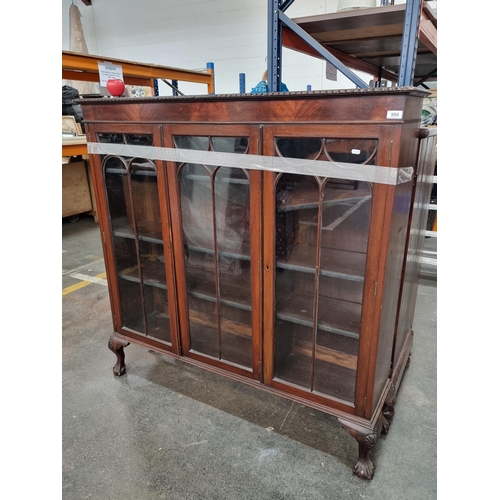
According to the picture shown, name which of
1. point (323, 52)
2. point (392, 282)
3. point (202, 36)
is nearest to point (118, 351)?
point (392, 282)

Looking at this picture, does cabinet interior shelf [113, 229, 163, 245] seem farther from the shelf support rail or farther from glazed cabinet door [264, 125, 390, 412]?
the shelf support rail

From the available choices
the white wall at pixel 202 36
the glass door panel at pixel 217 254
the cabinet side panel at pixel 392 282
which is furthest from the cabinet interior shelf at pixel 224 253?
the white wall at pixel 202 36

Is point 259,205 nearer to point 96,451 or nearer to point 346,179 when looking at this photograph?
point 346,179

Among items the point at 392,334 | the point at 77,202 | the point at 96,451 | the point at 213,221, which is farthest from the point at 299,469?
the point at 77,202

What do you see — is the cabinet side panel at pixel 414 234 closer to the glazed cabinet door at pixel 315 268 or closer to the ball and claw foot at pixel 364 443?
the glazed cabinet door at pixel 315 268

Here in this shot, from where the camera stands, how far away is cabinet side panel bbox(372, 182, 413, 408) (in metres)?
1.23

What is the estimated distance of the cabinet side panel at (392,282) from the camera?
1225 mm

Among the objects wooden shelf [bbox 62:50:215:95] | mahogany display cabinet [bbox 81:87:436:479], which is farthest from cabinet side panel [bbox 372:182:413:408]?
wooden shelf [bbox 62:50:215:95]

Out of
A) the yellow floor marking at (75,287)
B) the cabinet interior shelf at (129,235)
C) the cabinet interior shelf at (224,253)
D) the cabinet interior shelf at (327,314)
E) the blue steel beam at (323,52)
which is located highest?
the blue steel beam at (323,52)

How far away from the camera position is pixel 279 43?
1.42m

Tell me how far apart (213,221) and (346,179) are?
1.90 feet

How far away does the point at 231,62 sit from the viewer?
497 centimetres

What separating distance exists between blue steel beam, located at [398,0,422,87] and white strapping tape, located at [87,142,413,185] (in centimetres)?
28

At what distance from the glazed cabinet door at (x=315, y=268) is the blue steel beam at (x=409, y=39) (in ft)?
0.92
